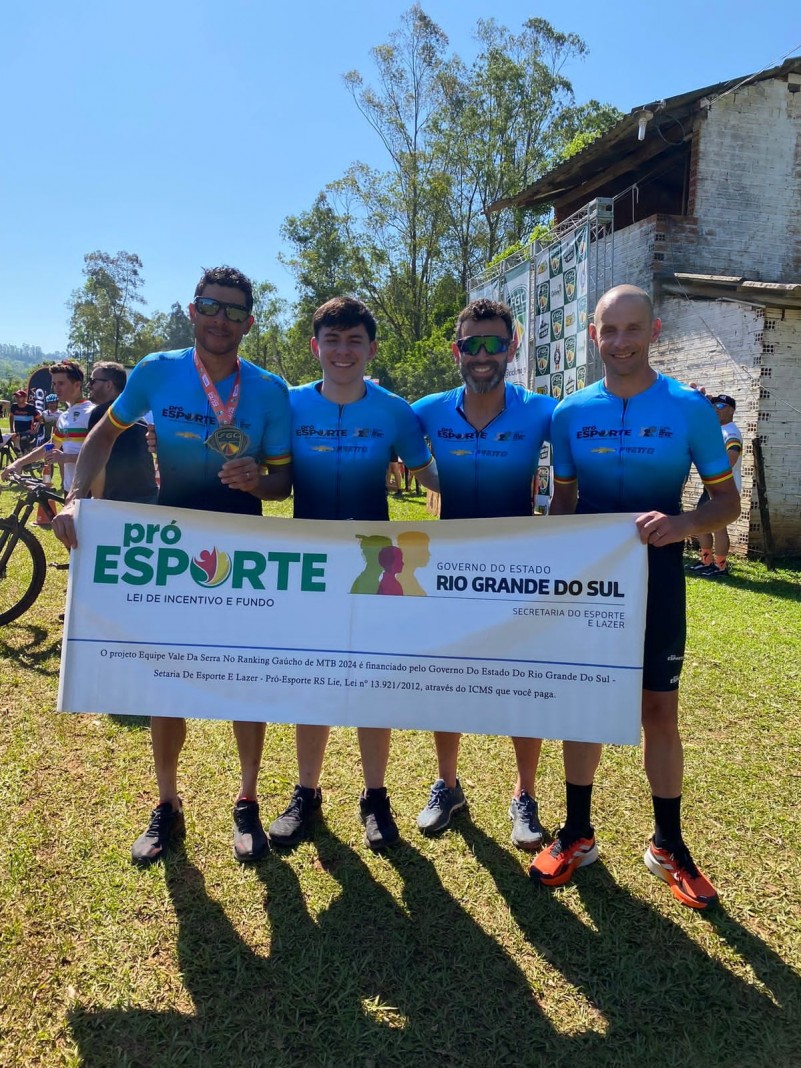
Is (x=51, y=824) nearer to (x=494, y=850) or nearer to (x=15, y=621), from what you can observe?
(x=494, y=850)

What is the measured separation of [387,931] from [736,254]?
12.6m

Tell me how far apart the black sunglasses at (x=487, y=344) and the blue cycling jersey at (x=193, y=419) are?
871 millimetres

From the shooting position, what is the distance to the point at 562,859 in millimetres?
2986

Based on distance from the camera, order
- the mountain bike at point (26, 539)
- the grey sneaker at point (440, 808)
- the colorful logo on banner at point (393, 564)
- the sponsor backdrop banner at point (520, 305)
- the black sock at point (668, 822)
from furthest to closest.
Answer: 1. the sponsor backdrop banner at point (520, 305)
2. the mountain bike at point (26, 539)
3. the grey sneaker at point (440, 808)
4. the black sock at point (668, 822)
5. the colorful logo on banner at point (393, 564)

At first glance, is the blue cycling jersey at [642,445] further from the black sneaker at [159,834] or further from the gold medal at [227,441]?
A: the black sneaker at [159,834]

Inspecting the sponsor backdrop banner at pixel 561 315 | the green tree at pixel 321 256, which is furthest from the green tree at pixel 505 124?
the sponsor backdrop banner at pixel 561 315

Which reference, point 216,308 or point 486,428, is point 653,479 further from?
point 216,308

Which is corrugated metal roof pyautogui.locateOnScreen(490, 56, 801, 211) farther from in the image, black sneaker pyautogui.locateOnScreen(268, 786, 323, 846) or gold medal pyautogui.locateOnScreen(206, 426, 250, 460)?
black sneaker pyautogui.locateOnScreen(268, 786, 323, 846)

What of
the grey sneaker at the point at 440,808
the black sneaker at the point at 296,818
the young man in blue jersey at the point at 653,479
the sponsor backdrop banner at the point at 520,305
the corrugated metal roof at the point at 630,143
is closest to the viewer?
the young man in blue jersey at the point at 653,479

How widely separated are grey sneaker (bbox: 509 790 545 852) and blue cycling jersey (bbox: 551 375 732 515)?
1.56 metres

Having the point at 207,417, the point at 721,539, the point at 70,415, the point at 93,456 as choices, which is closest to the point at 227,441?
the point at 207,417

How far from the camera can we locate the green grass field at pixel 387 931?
7.21 ft

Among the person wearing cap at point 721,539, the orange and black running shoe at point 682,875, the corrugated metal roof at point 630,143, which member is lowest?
the orange and black running shoe at point 682,875

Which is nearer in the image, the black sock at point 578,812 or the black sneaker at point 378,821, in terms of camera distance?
the black sock at point 578,812
